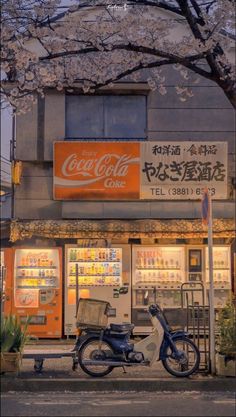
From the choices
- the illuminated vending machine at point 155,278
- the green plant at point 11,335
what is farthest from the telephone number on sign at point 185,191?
the green plant at point 11,335

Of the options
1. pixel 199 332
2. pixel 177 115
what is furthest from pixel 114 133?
pixel 199 332

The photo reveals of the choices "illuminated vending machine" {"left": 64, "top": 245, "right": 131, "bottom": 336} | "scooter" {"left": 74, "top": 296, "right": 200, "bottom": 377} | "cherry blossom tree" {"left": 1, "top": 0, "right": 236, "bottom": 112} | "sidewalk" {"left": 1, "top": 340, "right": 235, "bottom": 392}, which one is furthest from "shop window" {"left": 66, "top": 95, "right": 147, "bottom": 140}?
"sidewalk" {"left": 1, "top": 340, "right": 235, "bottom": 392}

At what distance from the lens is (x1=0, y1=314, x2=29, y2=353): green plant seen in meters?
9.77

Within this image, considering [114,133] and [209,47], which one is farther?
[114,133]

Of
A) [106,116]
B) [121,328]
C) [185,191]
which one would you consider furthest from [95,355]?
[106,116]

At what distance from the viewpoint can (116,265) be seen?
1576 cm

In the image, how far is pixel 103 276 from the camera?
1570 centimetres

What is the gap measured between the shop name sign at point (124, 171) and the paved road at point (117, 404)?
7151 millimetres

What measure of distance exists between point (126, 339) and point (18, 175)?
6.71m

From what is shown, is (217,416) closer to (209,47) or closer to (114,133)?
(209,47)

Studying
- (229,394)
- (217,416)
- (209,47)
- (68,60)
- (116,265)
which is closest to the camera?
(217,416)

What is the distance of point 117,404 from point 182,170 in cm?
832

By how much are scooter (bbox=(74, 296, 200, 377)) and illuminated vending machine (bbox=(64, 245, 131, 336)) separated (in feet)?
16.8

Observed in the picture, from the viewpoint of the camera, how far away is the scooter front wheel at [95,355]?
10.2 metres
